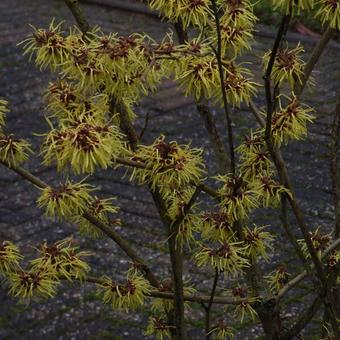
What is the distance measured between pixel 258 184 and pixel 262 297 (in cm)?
41

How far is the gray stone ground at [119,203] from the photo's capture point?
11.3ft

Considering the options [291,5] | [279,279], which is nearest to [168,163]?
[291,5]

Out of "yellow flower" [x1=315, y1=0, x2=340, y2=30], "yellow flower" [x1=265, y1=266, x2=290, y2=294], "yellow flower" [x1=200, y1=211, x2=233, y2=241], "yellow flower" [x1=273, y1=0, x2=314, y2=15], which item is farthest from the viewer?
"yellow flower" [x1=265, y1=266, x2=290, y2=294]

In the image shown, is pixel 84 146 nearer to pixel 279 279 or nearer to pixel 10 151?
pixel 10 151

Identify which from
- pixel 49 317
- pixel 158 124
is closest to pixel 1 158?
pixel 49 317

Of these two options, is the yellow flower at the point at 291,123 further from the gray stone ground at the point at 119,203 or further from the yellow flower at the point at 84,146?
the gray stone ground at the point at 119,203

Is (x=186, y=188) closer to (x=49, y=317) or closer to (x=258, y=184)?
(x=258, y=184)

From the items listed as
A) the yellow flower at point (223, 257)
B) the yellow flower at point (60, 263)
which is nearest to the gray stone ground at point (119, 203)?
the yellow flower at point (223, 257)

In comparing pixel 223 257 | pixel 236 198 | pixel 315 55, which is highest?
pixel 315 55

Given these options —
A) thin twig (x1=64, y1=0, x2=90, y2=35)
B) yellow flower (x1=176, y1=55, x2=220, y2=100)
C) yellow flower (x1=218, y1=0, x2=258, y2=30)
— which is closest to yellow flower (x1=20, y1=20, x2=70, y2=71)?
thin twig (x1=64, y1=0, x2=90, y2=35)

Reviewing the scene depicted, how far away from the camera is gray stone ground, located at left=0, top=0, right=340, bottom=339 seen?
343 centimetres

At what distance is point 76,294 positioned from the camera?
363 cm

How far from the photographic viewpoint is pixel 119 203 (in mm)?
4441

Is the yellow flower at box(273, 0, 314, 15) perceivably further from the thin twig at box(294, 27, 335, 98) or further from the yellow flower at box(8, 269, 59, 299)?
the yellow flower at box(8, 269, 59, 299)
